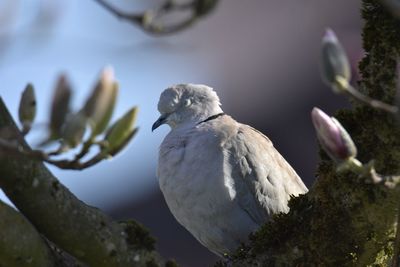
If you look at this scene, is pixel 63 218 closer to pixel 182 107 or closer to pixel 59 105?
pixel 59 105

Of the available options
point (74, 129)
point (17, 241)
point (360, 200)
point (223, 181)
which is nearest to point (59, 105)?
point (74, 129)

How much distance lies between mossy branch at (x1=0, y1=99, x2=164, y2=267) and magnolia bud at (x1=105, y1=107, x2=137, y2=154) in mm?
643

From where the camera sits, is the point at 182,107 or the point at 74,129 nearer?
the point at 74,129

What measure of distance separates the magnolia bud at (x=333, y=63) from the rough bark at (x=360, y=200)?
87 centimetres

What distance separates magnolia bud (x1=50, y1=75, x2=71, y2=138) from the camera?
1.94m

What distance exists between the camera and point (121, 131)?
2104mm

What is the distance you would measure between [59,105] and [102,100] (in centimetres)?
8

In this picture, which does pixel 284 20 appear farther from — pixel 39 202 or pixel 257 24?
pixel 39 202

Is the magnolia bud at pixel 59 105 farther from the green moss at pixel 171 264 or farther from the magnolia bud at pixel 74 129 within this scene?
the green moss at pixel 171 264

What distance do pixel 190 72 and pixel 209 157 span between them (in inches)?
159

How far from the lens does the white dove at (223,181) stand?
163 inches

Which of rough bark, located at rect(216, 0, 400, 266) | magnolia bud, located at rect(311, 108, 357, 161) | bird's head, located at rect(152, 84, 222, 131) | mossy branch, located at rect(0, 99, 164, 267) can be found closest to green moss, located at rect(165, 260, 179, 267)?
mossy branch, located at rect(0, 99, 164, 267)

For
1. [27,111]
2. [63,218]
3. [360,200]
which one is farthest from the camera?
[360,200]

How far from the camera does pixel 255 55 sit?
31.8 feet
